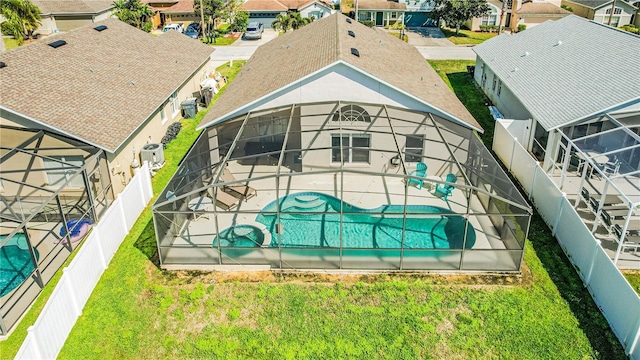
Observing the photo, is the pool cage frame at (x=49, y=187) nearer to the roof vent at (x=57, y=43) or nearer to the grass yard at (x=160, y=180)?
the grass yard at (x=160, y=180)

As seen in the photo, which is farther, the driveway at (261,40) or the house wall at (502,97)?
the driveway at (261,40)

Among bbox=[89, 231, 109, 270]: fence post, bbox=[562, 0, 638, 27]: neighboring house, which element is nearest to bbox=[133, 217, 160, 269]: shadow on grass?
bbox=[89, 231, 109, 270]: fence post

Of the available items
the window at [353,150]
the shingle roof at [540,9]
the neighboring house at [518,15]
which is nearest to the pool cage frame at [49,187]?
the window at [353,150]

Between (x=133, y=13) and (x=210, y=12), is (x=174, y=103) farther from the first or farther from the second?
(x=210, y=12)

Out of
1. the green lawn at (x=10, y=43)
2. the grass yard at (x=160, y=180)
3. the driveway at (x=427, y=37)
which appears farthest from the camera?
the driveway at (x=427, y=37)

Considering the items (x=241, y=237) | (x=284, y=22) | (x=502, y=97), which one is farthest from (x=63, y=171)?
(x=284, y=22)

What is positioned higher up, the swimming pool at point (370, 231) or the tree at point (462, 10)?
the tree at point (462, 10)

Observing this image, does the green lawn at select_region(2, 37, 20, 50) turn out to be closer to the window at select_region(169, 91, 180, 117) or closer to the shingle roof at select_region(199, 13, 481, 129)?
the window at select_region(169, 91, 180, 117)
